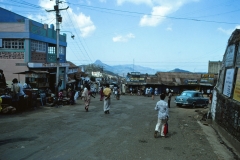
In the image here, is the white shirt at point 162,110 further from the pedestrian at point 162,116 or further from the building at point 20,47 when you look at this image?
the building at point 20,47

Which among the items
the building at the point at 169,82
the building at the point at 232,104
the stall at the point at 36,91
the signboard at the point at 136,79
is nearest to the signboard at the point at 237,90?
the building at the point at 232,104

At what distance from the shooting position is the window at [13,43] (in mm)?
20688

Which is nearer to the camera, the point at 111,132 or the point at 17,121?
the point at 111,132

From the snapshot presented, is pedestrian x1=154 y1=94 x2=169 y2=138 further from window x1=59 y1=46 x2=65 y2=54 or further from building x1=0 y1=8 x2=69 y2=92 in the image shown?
window x1=59 y1=46 x2=65 y2=54

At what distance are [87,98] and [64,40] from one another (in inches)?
697

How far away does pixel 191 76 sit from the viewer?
44.3 metres

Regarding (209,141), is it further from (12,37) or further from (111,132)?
(12,37)

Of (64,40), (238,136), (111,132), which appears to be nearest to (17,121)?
(111,132)

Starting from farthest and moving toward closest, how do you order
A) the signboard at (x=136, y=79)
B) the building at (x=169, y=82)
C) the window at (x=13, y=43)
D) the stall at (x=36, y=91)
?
the signboard at (x=136, y=79)
the building at (x=169, y=82)
the window at (x=13, y=43)
the stall at (x=36, y=91)

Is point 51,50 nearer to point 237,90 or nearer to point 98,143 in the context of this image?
point 98,143

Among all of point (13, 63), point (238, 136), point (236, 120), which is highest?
point (13, 63)

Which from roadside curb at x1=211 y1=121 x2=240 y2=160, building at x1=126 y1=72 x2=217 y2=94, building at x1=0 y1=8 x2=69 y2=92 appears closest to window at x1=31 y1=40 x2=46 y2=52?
building at x1=0 y1=8 x2=69 y2=92

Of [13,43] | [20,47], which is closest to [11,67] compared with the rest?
[20,47]

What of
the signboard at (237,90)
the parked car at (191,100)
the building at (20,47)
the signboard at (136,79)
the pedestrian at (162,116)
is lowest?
the parked car at (191,100)
